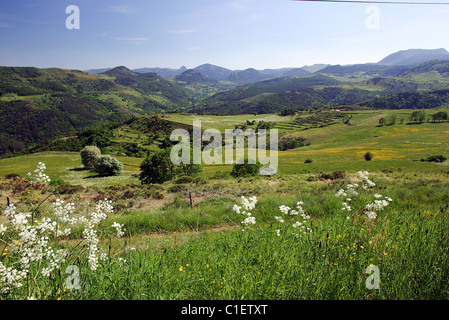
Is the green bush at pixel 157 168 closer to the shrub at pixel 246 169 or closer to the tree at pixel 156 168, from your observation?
the tree at pixel 156 168

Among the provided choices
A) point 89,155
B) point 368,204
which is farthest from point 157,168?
point 368,204

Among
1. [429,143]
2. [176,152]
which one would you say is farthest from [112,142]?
[429,143]

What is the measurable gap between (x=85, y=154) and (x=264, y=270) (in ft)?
226

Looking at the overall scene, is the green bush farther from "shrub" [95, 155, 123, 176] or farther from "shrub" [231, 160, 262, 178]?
"shrub" [95, 155, 123, 176]

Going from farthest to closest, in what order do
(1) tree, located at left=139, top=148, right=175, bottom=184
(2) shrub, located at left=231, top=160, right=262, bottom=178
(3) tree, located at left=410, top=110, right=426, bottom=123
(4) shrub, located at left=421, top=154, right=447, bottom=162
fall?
(3) tree, located at left=410, top=110, right=426, bottom=123, (4) shrub, located at left=421, top=154, right=447, bottom=162, (1) tree, located at left=139, top=148, right=175, bottom=184, (2) shrub, located at left=231, top=160, right=262, bottom=178

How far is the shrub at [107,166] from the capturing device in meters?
52.8

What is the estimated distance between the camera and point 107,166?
174 feet

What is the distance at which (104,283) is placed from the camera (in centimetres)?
269

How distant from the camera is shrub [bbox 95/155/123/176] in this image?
52750mm

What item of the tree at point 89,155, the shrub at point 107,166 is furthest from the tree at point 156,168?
the tree at point 89,155

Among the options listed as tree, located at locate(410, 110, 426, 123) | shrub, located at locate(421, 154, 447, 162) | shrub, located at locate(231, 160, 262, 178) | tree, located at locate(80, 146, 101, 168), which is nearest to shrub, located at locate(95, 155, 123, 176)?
tree, located at locate(80, 146, 101, 168)

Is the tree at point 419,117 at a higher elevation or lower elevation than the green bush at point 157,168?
higher

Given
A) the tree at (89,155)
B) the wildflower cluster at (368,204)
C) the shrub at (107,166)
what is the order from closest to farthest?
the wildflower cluster at (368,204)
the shrub at (107,166)
the tree at (89,155)
